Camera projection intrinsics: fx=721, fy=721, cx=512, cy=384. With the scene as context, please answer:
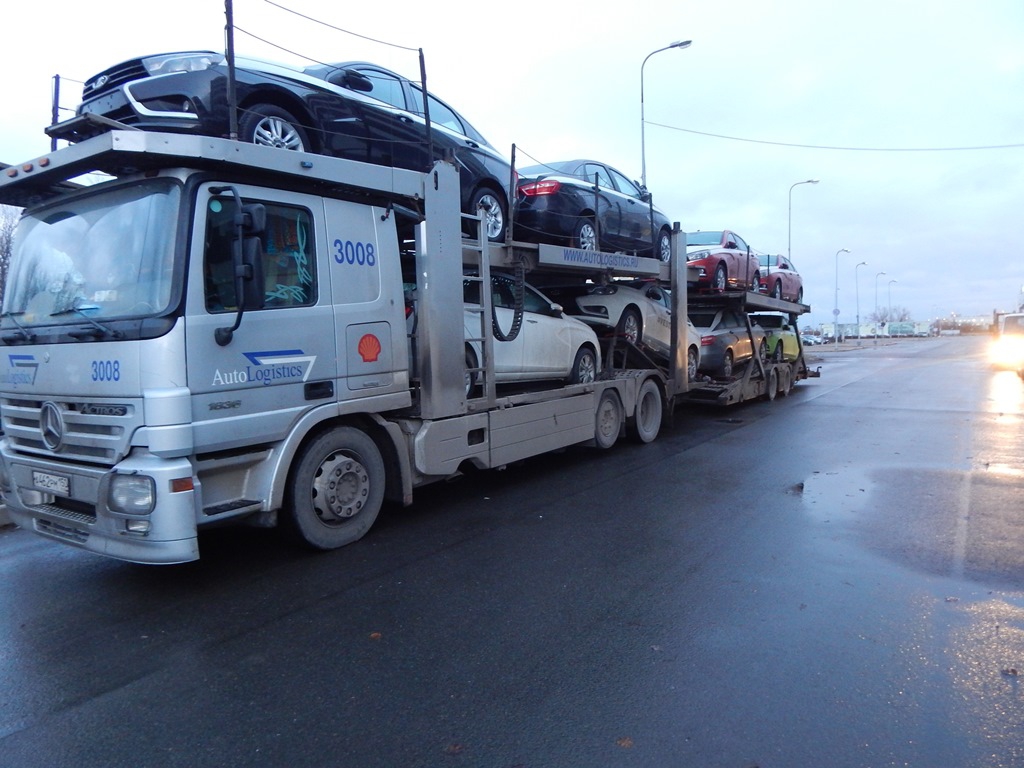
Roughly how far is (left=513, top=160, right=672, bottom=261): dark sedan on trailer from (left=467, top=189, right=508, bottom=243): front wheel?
541mm

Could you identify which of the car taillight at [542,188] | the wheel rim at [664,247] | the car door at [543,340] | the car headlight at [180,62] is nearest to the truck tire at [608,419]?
the car door at [543,340]

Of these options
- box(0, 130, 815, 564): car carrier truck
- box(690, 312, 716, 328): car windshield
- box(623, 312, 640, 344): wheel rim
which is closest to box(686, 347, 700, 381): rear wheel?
box(690, 312, 716, 328): car windshield

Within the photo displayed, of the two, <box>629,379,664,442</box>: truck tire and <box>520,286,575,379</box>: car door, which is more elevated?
<box>520,286,575,379</box>: car door

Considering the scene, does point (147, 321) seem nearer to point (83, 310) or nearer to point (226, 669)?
point (83, 310)

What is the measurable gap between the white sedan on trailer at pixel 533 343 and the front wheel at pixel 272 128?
1.97m

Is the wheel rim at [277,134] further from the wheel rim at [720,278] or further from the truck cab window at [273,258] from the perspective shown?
the wheel rim at [720,278]

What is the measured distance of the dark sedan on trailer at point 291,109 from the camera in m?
5.37

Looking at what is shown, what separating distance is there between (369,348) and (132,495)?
1998 millimetres

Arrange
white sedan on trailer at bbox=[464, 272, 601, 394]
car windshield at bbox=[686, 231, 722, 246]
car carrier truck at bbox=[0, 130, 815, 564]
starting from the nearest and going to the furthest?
car carrier truck at bbox=[0, 130, 815, 564] → white sedan on trailer at bbox=[464, 272, 601, 394] → car windshield at bbox=[686, 231, 722, 246]

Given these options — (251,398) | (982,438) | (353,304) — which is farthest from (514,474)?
(982,438)

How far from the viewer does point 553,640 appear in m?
4.02

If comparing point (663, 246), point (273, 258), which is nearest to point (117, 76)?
point (273, 258)

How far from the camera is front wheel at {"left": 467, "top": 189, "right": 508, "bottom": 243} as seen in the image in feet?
26.5

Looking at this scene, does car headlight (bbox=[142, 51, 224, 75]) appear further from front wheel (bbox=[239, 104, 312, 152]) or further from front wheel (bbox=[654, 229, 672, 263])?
front wheel (bbox=[654, 229, 672, 263])
